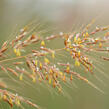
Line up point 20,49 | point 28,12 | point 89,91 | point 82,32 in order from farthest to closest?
point 28,12, point 89,91, point 82,32, point 20,49

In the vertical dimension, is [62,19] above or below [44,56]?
below

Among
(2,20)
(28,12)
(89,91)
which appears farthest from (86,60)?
(28,12)

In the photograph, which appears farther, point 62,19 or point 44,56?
point 62,19

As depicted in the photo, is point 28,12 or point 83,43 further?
point 28,12

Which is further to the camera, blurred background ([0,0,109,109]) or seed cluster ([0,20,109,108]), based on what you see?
blurred background ([0,0,109,109])

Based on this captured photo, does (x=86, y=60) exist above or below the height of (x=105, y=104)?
above

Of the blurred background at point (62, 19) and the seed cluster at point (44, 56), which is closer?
the seed cluster at point (44, 56)

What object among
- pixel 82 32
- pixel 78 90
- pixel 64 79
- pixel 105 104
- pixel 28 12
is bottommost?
pixel 105 104

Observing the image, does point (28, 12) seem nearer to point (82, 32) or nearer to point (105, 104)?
point (105, 104)
